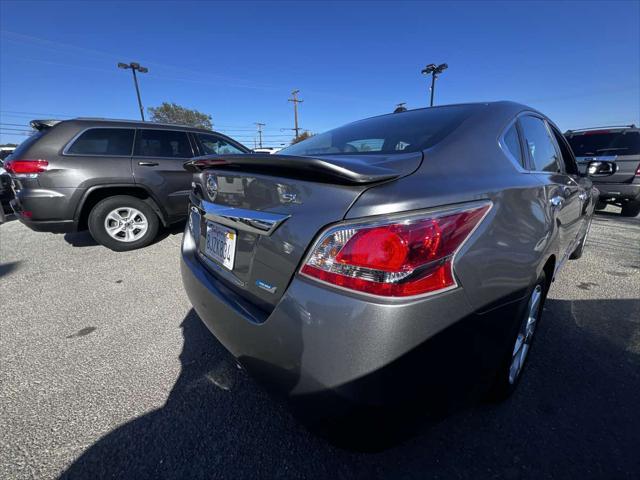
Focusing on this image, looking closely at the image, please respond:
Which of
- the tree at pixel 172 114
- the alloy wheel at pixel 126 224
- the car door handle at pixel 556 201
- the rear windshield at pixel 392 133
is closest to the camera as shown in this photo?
the rear windshield at pixel 392 133

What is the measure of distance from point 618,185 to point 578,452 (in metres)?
7.39

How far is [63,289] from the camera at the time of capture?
3092mm

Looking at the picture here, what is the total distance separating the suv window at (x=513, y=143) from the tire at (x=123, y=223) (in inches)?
175

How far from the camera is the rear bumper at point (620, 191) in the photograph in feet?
20.3

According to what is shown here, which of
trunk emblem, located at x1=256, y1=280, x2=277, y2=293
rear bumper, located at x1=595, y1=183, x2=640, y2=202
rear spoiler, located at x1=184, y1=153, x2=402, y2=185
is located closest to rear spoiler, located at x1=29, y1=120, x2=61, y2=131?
rear spoiler, located at x1=184, y1=153, x2=402, y2=185

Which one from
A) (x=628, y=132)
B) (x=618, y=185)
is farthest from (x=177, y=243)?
(x=628, y=132)

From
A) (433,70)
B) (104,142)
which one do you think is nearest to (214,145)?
(104,142)

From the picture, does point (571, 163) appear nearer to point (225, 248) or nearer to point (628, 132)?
point (225, 248)

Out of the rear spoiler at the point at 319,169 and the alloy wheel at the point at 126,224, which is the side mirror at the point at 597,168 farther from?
the alloy wheel at the point at 126,224

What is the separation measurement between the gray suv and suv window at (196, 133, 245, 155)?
133mm

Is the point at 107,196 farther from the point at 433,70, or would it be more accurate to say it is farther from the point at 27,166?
the point at 433,70

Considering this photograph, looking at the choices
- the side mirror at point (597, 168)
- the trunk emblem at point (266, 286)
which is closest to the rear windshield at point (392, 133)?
the trunk emblem at point (266, 286)

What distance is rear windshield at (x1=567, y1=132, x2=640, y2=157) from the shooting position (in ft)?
20.9

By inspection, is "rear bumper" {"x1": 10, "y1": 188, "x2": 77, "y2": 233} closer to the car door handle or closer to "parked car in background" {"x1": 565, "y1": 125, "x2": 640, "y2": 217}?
the car door handle
